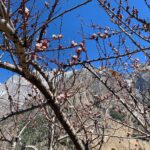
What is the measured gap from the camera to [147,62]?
7410mm

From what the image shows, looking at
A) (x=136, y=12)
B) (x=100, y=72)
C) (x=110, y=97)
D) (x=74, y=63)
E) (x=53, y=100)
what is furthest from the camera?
(x=110, y=97)

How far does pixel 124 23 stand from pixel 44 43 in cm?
279

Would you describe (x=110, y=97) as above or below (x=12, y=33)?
above

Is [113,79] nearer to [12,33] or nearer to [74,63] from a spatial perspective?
[74,63]

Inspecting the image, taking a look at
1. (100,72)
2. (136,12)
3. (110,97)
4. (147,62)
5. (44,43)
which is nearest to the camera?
(44,43)

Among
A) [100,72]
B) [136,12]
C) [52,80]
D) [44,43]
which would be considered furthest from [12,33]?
[100,72]

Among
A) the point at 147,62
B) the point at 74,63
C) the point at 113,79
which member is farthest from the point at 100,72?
the point at 74,63

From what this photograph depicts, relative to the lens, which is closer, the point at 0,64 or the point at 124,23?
the point at 0,64

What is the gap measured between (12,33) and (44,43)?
15.5 inches

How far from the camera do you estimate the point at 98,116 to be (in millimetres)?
7586

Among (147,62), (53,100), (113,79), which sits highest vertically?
(147,62)

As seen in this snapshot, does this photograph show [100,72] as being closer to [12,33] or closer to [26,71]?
[26,71]

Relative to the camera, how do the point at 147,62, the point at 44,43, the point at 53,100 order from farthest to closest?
the point at 147,62 → the point at 53,100 → the point at 44,43

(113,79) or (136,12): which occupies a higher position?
(136,12)
